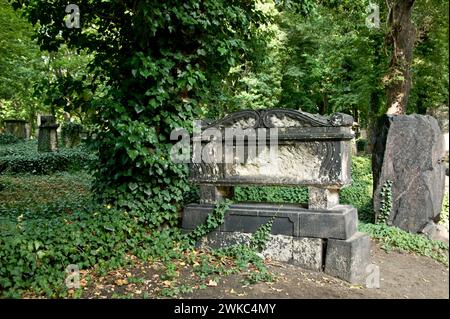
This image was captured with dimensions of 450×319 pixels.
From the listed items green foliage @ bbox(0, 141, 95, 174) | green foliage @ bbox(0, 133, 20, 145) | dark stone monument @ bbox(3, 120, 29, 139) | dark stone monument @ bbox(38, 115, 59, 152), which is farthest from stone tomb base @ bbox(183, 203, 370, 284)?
dark stone monument @ bbox(3, 120, 29, 139)

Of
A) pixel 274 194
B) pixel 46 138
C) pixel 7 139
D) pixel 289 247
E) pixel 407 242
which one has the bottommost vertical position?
pixel 407 242

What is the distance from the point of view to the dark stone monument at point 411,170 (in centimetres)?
777

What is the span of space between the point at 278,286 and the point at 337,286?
733 millimetres

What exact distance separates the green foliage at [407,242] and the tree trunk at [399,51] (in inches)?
227

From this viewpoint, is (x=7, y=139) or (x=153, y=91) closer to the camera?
(x=153, y=91)

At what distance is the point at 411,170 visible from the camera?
7852mm

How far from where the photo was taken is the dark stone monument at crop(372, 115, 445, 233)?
7770mm

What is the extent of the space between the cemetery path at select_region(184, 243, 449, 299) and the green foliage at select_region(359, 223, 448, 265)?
0.55 m

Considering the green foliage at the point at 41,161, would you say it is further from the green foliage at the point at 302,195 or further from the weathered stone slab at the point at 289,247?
the weathered stone slab at the point at 289,247

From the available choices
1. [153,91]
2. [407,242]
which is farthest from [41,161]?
[407,242]

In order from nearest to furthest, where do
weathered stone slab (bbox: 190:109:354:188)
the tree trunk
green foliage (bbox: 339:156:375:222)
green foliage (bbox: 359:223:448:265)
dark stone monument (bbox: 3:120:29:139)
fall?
weathered stone slab (bbox: 190:109:354:188) < green foliage (bbox: 359:223:448:265) < green foliage (bbox: 339:156:375:222) < the tree trunk < dark stone monument (bbox: 3:120:29:139)

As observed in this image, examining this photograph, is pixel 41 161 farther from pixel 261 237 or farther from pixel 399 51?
pixel 399 51

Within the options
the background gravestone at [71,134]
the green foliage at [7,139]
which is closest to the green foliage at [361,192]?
the background gravestone at [71,134]

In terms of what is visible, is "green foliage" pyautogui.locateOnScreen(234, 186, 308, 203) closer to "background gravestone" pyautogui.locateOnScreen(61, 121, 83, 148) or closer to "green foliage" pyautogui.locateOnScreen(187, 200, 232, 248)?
"green foliage" pyautogui.locateOnScreen(187, 200, 232, 248)
